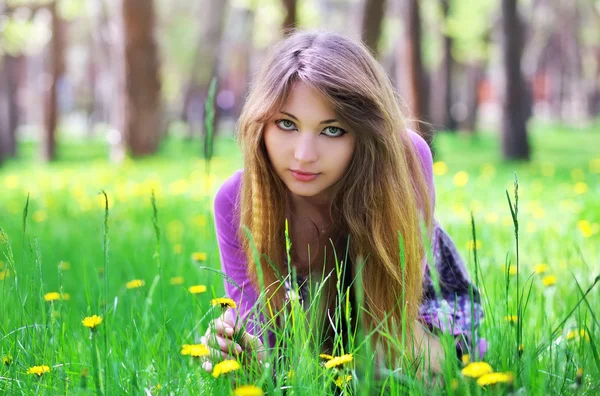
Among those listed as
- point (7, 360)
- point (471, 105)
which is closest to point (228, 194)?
point (7, 360)

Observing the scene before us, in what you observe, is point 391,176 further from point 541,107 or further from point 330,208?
point 541,107

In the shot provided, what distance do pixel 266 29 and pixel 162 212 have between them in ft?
80.7

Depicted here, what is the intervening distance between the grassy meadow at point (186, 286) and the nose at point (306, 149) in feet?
1.30

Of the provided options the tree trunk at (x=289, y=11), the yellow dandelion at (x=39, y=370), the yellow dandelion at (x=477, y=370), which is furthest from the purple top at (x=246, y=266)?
the tree trunk at (x=289, y=11)

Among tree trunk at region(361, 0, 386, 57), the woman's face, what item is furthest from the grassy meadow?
tree trunk at region(361, 0, 386, 57)

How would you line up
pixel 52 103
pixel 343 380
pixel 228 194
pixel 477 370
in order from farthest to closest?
pixel 52 103
pixel 228 194
pixel 343 380
pixel 477 370

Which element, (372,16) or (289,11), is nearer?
(372,16)

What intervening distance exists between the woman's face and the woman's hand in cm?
44

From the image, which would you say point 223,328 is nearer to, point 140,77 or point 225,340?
point 225,340

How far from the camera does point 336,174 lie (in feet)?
6.76

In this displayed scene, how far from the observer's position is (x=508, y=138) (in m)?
10.9

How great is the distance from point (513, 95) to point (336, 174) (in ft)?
30.6

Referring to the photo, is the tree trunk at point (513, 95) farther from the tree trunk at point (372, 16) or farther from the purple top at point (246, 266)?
the purple top at point (246, 266)

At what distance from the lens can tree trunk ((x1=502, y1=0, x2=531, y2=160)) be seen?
414 inches
